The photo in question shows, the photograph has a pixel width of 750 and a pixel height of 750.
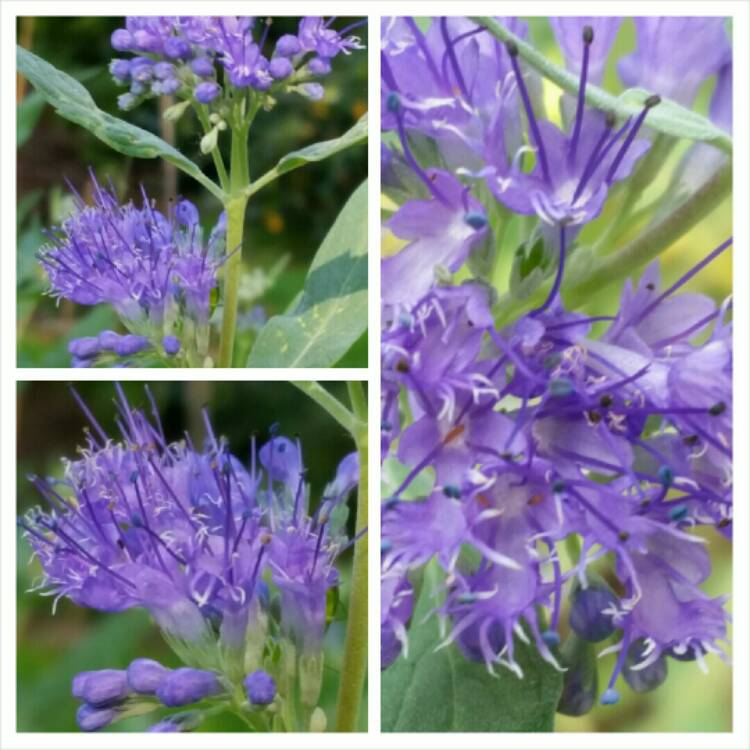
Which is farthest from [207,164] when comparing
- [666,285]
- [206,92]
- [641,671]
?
[641,671]

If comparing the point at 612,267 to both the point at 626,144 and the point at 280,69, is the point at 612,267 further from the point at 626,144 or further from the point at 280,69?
the point at 280,69

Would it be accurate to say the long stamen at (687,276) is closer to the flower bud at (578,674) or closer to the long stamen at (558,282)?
the long stamen at (558,282)

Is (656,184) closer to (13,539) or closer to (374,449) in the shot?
(374,449)

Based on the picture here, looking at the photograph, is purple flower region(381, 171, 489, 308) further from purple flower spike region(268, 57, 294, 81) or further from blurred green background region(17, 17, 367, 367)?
purple flower spike region(268, 57, 294, 81)

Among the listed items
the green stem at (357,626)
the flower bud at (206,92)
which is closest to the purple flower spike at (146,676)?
the green stem at (357,626)

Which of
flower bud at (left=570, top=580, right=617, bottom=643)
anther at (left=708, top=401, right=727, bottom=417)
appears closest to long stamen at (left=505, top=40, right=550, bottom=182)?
anther at (left=708, top=401, right=727, bottom=417)

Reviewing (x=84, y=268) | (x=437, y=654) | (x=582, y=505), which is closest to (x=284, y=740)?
(x=437, y=654)
